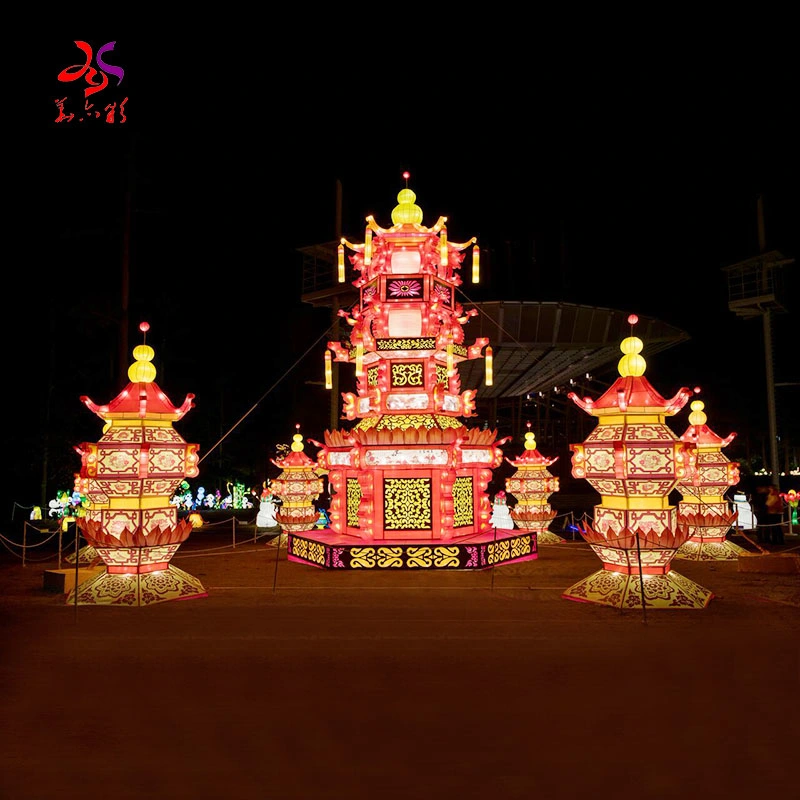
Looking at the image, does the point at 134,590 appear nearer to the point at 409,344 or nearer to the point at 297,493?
the point at 409,344

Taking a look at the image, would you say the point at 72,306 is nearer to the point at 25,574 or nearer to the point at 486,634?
the point at 25,574

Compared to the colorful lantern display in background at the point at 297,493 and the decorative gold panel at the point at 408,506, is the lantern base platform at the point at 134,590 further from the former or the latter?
the colorful lantern display in background at the point at 297,493

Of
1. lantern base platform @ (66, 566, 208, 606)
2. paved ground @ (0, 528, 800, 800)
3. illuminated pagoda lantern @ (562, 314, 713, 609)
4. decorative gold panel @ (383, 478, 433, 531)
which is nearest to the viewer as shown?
paved ground @ (0, 528, 800, 800)

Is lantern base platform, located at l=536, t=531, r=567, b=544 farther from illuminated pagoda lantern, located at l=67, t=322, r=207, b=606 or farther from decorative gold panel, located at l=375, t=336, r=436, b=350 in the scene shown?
illuminated pagoda lantern, located at l=67, t=322, r=207, b=606

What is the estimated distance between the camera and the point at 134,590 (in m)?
8.08

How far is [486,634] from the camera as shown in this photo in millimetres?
6207

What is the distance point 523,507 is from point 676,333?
16388mm

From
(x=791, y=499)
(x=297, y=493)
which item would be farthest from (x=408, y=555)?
(x=791, y=499)

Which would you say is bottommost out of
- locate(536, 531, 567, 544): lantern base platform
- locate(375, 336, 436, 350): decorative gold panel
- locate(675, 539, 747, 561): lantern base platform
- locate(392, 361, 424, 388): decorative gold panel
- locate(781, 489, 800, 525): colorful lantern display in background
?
locate(536, 531, 567, 544): lantern base platform

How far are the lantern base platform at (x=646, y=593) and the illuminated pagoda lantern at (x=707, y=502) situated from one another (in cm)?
472

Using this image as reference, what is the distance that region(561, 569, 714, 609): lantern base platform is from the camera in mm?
7582

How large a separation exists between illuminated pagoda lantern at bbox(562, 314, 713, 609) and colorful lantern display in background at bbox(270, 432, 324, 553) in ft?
27.2

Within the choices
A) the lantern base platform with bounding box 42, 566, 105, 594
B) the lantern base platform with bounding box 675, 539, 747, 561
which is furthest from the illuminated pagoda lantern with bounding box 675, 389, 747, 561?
the lantern base platform with bounding box 42, 566, 105, 594

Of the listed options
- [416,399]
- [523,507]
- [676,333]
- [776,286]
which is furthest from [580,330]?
[416,399]
